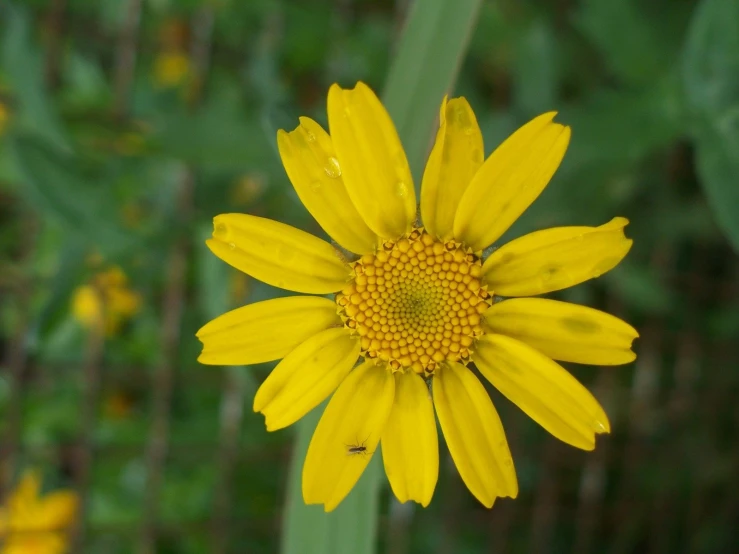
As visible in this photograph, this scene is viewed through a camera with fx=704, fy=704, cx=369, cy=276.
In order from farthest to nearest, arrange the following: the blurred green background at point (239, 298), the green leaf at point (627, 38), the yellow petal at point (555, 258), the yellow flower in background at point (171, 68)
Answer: the yellow flower in background at point (171, 68) < the blurred green background at point (239, 298) < the green leaf at point (627, 38) < the yellow petal at point (555, 258)

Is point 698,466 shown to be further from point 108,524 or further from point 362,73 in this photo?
point 108,524

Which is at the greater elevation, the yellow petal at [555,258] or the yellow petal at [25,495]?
the yellow petal at [555,258]

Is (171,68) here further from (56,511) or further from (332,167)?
(332,167)

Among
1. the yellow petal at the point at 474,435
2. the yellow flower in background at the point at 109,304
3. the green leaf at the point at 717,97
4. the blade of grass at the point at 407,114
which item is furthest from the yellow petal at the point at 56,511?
the green leaf at the point at 717,97

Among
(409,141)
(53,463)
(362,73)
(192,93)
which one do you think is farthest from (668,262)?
(53,463)

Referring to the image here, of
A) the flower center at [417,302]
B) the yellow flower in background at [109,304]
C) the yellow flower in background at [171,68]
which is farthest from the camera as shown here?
the yellow flower in background at [171,68]

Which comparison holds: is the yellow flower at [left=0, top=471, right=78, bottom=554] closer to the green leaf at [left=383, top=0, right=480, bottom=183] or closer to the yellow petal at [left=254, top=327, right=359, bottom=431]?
the yellow petal at [left=254, top=327, right=359, bottom=431]

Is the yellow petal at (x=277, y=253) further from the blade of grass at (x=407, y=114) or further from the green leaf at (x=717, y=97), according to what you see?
the green leaf at (x=717, y=97)
